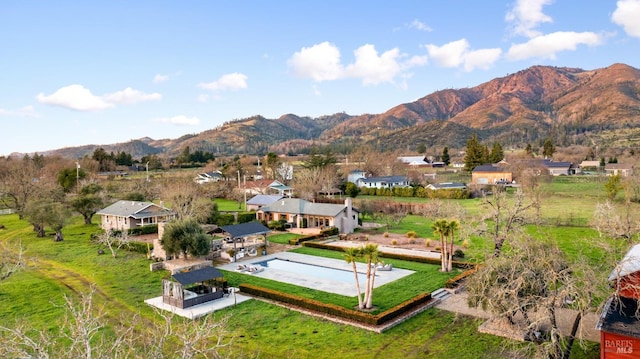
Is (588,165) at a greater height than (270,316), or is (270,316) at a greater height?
(588,165)

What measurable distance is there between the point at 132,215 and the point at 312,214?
56.9ft

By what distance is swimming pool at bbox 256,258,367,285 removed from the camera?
2580cm

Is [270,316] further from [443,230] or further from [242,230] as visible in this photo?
[242,230]

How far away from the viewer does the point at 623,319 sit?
1266 cm

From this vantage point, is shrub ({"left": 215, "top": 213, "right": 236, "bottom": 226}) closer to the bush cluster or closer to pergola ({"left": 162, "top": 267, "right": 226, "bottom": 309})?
pergola ({"left": 162, "top": 267, "right": 226, "bottom": 309})

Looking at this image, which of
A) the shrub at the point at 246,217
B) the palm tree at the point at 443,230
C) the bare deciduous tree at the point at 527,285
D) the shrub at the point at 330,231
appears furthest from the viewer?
the shrub at the point at 246,217

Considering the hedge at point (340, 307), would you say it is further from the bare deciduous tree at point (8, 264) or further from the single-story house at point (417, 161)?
the single-story house at point (417, 161)

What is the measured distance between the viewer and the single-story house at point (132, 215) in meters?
42.1

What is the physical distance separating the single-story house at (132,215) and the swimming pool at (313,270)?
1656 centimetres

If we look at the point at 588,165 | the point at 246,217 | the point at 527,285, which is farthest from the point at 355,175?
the point at 527,285

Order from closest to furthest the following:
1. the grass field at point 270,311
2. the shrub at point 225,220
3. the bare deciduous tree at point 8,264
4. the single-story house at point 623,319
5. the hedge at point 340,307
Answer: the single-story house at point 623,319 < the grass field at point 270,311 < the hedge at point 340,307 < the bare deciduous tree at point 8,264 < the shrub at point 225,220

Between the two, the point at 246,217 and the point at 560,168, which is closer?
the point at 246,217

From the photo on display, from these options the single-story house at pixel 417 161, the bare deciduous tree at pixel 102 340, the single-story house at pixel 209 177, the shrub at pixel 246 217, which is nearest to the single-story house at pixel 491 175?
the single-story house at pixel 417 161

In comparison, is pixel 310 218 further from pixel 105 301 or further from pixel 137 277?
pixel 105 301
